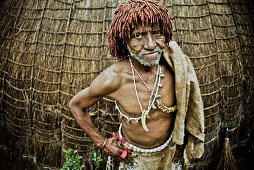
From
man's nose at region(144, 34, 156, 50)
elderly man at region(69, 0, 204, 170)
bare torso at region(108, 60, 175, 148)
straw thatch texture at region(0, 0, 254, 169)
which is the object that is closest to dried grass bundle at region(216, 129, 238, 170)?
straw thatch texture at region(0, 0, 254, 169)

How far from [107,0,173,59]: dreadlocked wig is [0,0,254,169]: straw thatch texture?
4.11 feet

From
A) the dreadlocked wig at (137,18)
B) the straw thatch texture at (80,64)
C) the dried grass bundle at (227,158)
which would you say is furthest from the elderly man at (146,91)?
the dried grass bundle at (227,158)

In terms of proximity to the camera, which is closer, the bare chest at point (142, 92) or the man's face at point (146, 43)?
the man's face at point (146, 43)

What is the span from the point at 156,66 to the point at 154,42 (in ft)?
0.98

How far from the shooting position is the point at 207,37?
3.26 meters

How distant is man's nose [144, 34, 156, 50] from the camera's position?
5.87ft

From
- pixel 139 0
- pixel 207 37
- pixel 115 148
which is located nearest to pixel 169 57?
pixel 139 0

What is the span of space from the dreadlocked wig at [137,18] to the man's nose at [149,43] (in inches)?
3.9

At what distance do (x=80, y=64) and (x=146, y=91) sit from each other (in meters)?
1.39

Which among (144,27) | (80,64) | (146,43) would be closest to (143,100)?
(146,43)

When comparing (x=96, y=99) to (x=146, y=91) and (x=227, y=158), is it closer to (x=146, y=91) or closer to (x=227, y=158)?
(x=146, y=91)

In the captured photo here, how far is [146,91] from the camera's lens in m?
2.02

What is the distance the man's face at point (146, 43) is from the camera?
1.79 meters

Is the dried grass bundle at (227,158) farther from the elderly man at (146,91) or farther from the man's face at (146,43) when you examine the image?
the man's face at (146,43)
